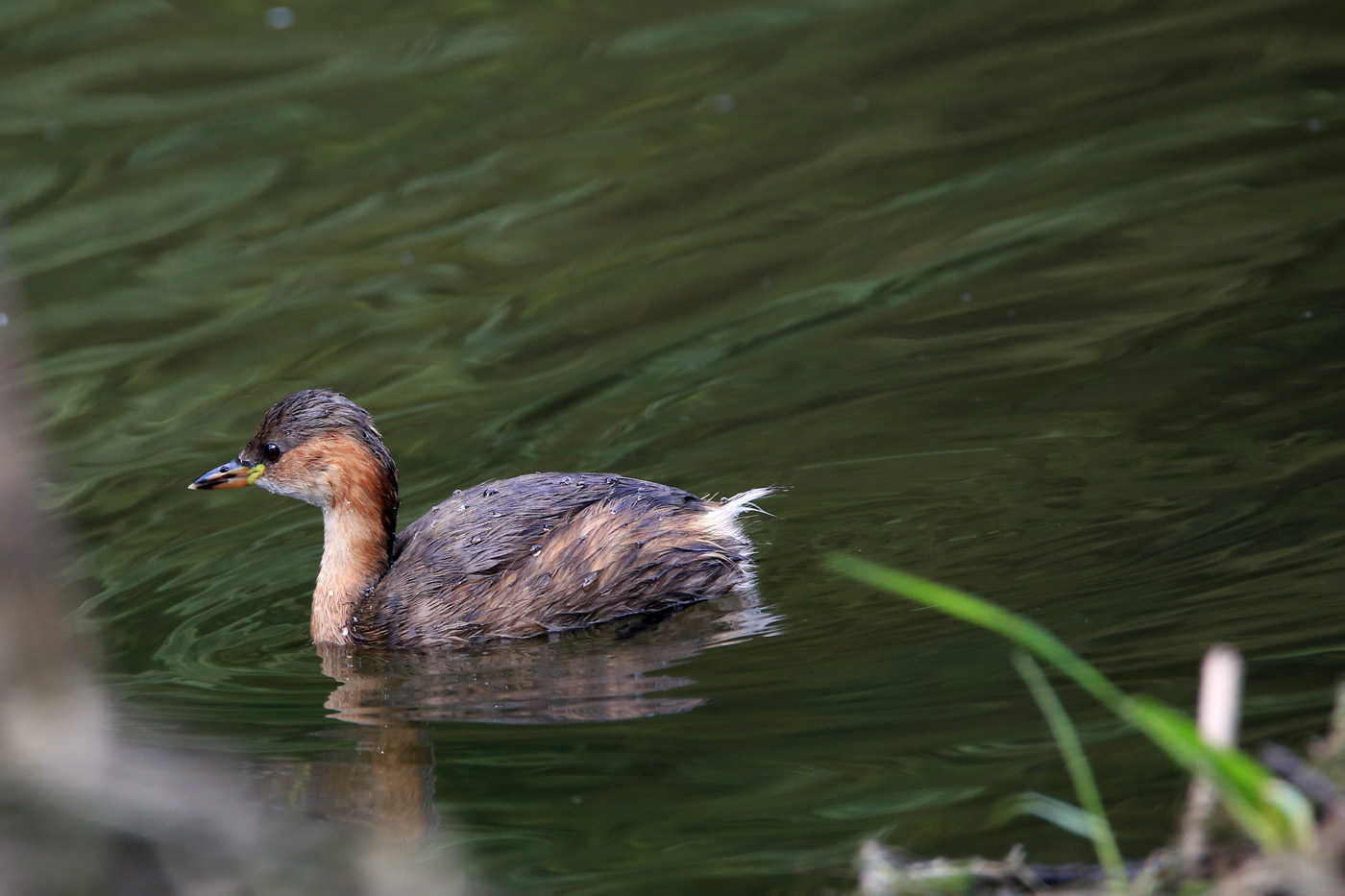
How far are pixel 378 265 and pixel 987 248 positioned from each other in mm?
3166

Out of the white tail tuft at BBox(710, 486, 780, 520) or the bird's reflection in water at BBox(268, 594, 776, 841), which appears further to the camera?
the white tail tuft at BBox(710, 486, 780, 520)

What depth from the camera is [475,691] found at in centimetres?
487

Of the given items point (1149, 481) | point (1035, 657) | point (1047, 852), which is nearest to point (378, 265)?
point (1149, 481)

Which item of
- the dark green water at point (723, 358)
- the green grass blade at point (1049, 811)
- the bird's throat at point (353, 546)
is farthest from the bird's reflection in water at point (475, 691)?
the green grass blade at point (1049, 811)

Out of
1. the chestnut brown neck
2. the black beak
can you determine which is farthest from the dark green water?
the black beak

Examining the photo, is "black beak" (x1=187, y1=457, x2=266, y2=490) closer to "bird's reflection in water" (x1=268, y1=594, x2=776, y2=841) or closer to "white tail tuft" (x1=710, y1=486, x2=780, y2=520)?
"bird's reflection in water" (x1=268, y1=594, x2=776, y2=841)

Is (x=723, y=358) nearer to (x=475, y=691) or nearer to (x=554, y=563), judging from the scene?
(x=554, y=563)

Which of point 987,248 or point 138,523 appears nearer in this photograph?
point 138,523

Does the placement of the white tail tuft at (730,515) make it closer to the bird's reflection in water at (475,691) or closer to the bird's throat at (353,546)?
the bird's reflection in water at (475,691)

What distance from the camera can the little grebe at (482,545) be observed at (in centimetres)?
541

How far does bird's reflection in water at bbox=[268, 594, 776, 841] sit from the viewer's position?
4.18 metres

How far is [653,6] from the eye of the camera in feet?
35.9

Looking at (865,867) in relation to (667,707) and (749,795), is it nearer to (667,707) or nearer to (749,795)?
(749,795)

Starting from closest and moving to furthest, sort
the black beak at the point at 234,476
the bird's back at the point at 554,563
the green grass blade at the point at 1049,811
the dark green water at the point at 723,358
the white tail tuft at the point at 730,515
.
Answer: the green grass blade at the point at 1049,811
the dark green water at the point at 723,358
the bird's back at the point at 554,563
the white tail tuft at the point at 730,515
the black beak at the point at 234,476
